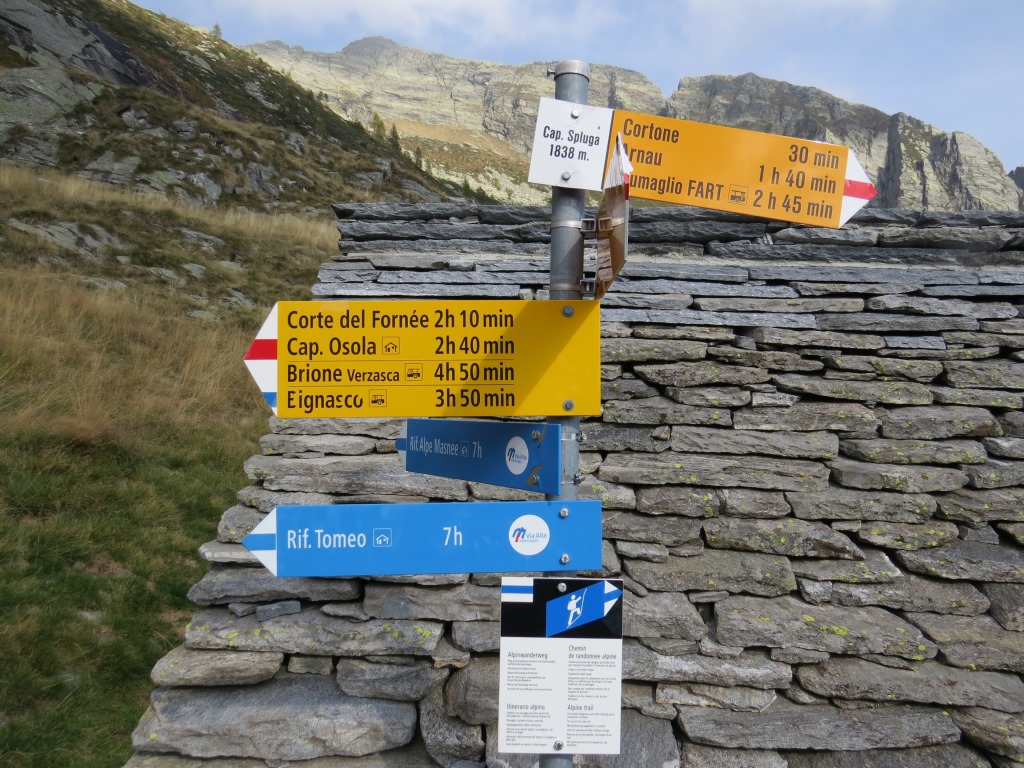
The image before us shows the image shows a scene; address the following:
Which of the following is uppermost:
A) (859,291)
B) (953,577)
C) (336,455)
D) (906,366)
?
(859,291)

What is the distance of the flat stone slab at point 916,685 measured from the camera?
2.66m

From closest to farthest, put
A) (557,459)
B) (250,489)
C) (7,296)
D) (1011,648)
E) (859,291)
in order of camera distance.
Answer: (557,459) → (1011,648) → (250,489) → (859,291) → (7,296)

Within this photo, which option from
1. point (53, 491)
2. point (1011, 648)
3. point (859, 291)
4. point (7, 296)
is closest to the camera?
point (1011, 648)

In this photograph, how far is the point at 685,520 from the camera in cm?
295

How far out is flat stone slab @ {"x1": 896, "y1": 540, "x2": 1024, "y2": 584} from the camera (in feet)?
9.45

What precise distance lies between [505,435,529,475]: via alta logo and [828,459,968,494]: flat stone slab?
2.06 m

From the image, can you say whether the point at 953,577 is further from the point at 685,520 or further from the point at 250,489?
the point at 250,489

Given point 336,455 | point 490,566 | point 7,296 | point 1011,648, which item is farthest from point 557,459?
point 7,296

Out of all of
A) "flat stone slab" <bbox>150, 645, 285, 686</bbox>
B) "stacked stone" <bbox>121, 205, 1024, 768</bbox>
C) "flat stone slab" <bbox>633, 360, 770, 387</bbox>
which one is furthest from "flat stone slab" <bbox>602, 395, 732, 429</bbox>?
"flat stone slab" <bbox>150, 645, 285, 686</bbox>

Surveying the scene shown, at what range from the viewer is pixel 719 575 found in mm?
2852

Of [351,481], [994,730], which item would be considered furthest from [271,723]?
[994,730]

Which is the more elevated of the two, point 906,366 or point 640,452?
point 906,366

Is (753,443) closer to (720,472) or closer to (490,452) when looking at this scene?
(720,472)

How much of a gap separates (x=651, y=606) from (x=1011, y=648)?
1.61 meters
